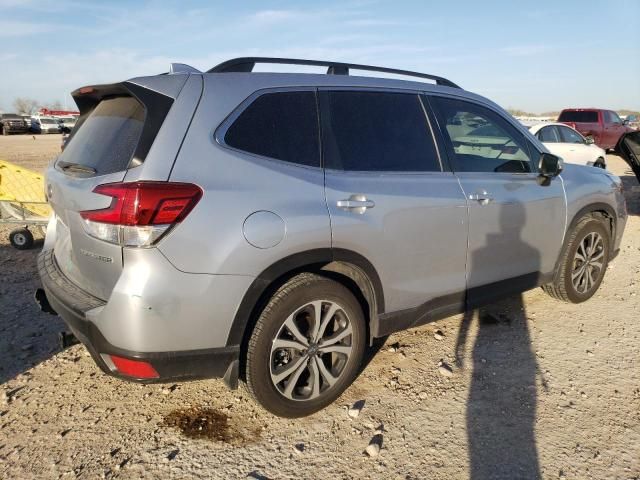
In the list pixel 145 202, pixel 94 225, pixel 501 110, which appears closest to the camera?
pixel 145 202

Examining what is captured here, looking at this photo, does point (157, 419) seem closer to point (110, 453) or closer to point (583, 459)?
point (110, 453)

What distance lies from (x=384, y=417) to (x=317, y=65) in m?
2.15

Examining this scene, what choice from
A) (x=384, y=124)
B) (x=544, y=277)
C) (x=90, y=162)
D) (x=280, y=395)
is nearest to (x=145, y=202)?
(x=90, y=162)

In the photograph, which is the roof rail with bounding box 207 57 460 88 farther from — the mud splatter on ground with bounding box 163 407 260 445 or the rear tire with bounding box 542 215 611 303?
the mud splatter on ground with bounding box 163 407 260 445

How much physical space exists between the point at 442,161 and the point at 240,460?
2205 mm

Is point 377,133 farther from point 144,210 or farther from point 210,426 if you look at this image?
point 210,426

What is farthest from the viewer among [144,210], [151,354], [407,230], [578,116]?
[578,116]

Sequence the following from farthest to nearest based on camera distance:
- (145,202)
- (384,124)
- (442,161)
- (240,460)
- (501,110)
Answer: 1. (501,110)
2. (442,161)
3. (384,124)
4. (240,460)
5. (145,202)

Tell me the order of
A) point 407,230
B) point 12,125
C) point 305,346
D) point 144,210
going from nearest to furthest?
point 144,210 → point 305,346 → point 407,230 → point 12,125

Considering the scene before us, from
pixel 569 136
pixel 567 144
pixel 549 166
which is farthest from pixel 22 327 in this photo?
pixel 569 136

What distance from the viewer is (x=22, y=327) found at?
393cm

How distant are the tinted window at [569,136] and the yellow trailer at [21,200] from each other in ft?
36.4

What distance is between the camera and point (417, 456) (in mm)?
2570

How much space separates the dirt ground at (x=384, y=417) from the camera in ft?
8.17
